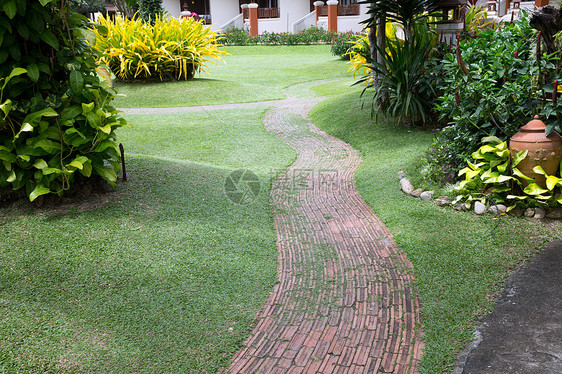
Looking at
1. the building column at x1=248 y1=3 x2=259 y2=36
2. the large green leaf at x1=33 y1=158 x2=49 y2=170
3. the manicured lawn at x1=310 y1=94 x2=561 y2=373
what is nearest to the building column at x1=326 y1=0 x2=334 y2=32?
the building column at x1=248 y1=3 x2=259 y2=36

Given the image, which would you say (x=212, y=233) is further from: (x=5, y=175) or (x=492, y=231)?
(x=492, y=231)

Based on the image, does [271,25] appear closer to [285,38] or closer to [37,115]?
[285,38]

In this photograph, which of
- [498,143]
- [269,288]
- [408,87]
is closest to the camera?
[269,288]

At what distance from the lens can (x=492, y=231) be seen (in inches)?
193

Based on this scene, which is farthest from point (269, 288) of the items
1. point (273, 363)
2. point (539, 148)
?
point (539, 148)

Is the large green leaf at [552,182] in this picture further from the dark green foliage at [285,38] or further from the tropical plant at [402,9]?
the dark green foliage at [285,38]

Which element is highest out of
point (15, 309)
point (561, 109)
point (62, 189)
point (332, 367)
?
point (561, 109)

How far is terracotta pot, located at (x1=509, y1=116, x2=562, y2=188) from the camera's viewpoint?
509cm

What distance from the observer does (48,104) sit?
15.2 feet

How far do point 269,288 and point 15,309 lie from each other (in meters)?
1.84

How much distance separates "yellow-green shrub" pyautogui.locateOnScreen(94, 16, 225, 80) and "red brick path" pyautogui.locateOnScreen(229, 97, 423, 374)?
9.42m

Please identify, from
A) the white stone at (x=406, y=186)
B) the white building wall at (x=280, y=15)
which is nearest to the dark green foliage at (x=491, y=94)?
the white stone at (x=406, y=186)

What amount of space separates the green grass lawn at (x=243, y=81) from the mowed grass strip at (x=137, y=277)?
690 centimetres

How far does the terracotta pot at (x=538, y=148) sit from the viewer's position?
5086 millimetres
